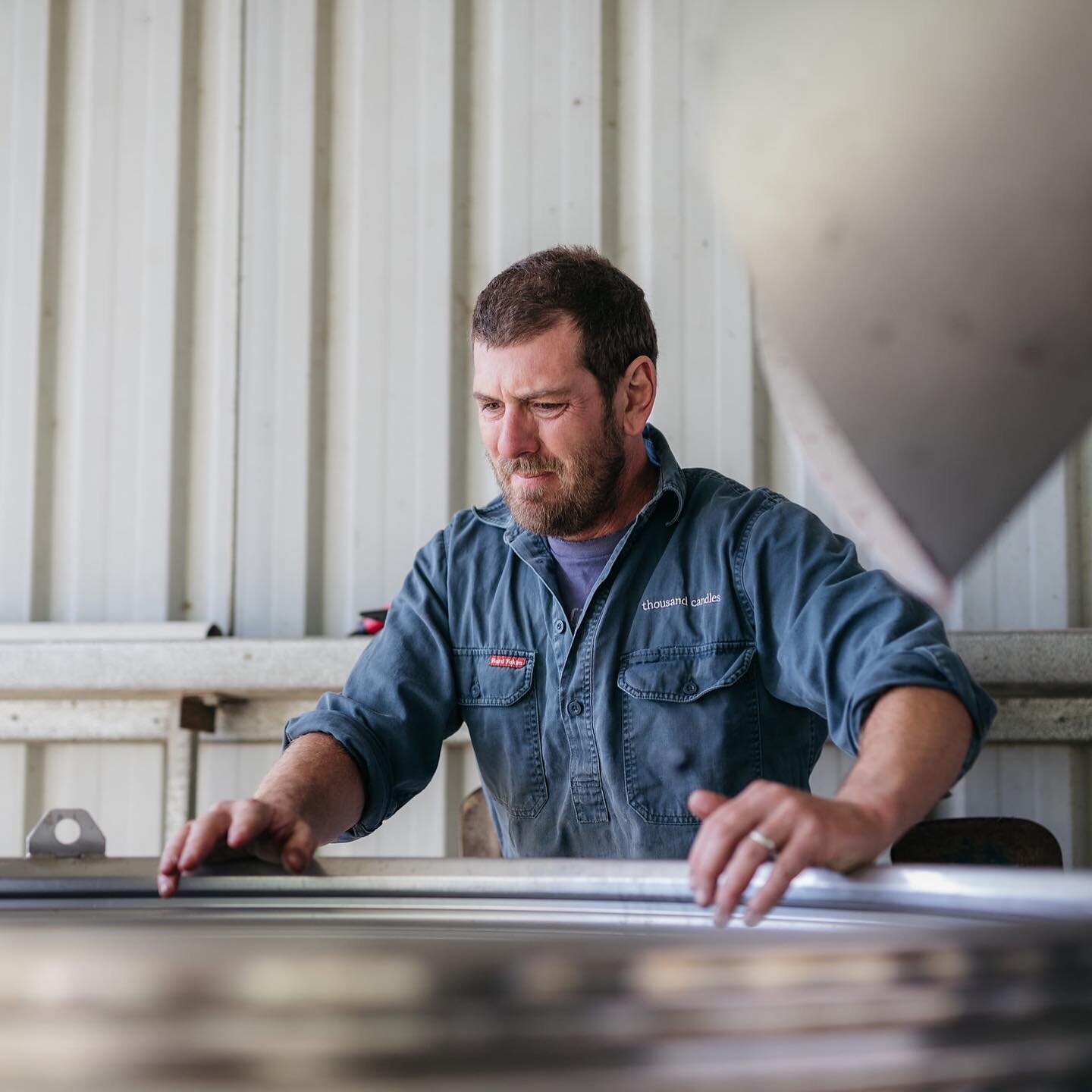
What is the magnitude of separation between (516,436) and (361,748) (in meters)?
0.41

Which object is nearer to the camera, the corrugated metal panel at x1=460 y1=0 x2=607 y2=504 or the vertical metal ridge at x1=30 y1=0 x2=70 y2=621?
the corrugated metal panel at x1=460 y1=0 x2=607 y2=504

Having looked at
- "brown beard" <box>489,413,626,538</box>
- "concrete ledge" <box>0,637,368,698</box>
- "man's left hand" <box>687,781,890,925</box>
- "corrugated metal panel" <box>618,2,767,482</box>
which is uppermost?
"corrugated metal panel" <box>618,2,767,482</box>

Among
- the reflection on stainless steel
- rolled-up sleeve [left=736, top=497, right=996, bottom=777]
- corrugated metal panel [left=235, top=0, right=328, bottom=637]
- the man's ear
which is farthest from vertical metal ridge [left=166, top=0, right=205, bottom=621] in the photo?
the reflection on stainless steel

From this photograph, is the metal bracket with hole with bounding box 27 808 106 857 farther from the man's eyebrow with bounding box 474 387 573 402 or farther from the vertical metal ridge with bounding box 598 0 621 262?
the vertical metal ridge with bounding box 598 0 621 262

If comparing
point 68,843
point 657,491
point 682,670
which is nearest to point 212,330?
point 657,491

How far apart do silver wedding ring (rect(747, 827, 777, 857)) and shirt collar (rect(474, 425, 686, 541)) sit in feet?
2.29

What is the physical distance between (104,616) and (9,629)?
0.60 ft

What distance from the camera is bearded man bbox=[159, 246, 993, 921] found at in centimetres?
131

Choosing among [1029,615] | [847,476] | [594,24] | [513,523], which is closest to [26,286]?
[594,24]

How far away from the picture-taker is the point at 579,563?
4.88 feet

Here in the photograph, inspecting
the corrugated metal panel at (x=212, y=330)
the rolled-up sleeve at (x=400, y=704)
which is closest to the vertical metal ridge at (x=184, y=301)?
the corrugated metal panel at (x=212, y=330)

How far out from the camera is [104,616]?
2410 mm

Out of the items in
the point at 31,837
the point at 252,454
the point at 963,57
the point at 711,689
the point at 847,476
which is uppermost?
the point at 252,454

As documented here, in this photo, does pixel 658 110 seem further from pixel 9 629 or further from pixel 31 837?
pixel 31 837
